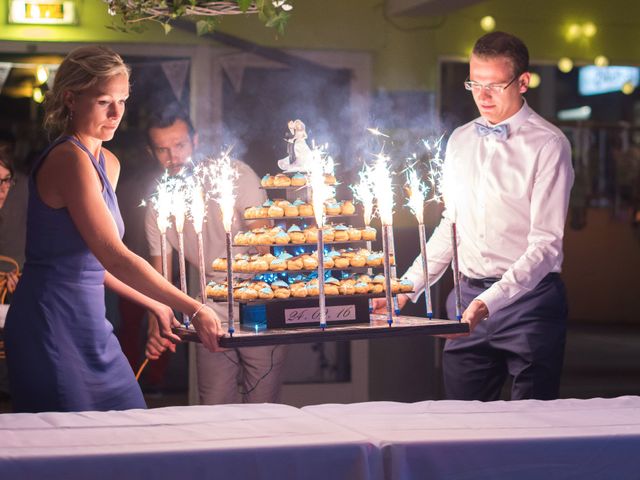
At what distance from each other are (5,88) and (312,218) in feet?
14.7

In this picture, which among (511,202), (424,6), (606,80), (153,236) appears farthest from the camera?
(606,80)

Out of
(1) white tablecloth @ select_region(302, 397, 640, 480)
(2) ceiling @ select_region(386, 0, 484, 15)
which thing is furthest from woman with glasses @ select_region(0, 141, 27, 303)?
(1) white tablecloth @ select_region(302, 397, 640, 480)

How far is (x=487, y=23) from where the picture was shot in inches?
295

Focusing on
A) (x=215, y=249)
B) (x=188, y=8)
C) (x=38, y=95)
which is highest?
(x=38, y=95)

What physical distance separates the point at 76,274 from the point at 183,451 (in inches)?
34.1

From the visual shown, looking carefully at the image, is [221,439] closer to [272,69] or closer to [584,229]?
[272,69]

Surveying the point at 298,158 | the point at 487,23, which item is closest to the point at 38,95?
the point at 487,23

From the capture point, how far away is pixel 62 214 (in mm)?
2773

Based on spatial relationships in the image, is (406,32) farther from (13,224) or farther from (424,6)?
A: (13,224)

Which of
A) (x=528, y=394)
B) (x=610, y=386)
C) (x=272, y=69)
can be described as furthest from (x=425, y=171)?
(x=528, y=394)

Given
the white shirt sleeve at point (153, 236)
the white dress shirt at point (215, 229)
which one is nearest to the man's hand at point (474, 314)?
the white dress shirt at point (215, 229)

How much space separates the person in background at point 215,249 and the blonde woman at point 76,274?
5.26 ft

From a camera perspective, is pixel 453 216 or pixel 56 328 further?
pixel 453 216

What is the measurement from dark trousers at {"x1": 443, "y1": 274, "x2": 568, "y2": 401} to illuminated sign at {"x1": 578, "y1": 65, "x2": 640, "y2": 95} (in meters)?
7.13
